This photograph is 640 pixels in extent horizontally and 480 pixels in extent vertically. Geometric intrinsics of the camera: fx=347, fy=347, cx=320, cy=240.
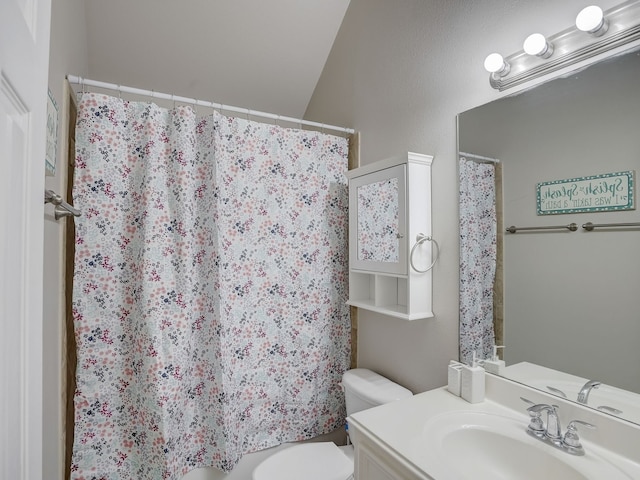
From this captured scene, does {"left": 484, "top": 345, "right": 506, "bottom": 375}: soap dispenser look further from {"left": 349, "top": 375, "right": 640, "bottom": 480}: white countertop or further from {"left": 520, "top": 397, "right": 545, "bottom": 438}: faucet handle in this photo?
{"left": 520, "top": 397, "right": 545, "bottom": 438}: faucet handle

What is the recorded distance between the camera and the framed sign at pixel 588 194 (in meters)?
0.95

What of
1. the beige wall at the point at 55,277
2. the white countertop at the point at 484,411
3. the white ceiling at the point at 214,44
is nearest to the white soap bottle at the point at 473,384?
the white countertop at the point at 484,411

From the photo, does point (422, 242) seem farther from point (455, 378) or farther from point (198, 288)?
point (198, 288)

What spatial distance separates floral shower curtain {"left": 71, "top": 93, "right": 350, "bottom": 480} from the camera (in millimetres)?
1540

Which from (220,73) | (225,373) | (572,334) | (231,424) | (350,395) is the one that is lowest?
(231,424)

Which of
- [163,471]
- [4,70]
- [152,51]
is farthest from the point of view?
[152,51]

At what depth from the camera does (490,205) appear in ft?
4.27

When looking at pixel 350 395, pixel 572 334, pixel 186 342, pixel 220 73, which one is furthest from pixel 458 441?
pixel 220 73

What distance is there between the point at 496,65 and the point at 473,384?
1.14 meters

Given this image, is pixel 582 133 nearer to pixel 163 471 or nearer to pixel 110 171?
pixel 110 171

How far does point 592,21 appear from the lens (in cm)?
97

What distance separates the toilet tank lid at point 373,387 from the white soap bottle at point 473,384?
1.23 feet

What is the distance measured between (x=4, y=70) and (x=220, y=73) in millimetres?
2059

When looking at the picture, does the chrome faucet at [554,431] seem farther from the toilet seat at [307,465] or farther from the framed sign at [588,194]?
the toilet seat at [307,465]
